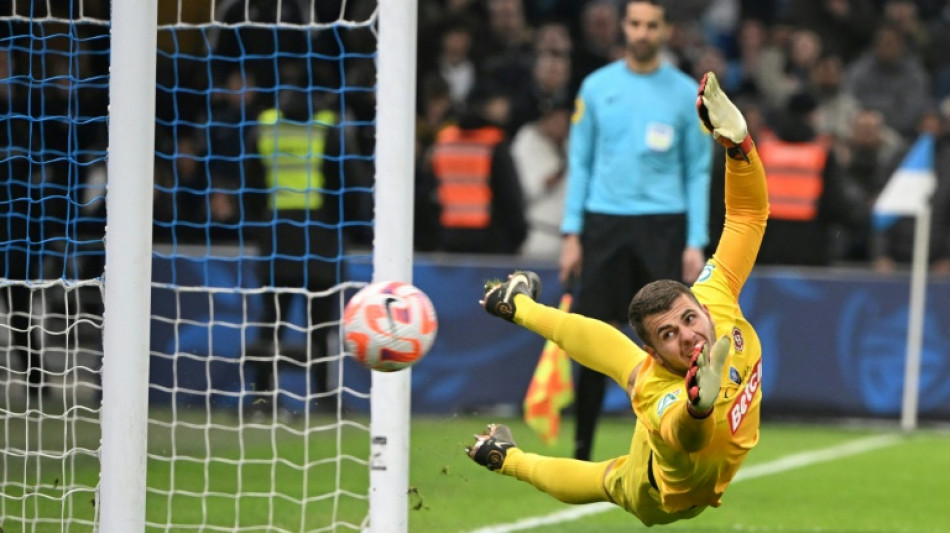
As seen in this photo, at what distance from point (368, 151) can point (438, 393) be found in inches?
74.3

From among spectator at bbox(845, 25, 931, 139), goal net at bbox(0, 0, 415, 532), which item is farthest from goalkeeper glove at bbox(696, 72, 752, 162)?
spectator at bbox(845, 25, 931, 139)

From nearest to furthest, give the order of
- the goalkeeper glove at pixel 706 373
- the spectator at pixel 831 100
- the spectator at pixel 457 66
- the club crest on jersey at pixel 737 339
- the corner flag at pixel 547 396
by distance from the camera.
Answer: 1. the goalkeeper glove at pixel 706 373
2. the club crest on jersey at pixel 737 339
3. the corner flag at pixel 547 396
4. the spectator at pixel 831 100
5. the spectator at pixel 457 66

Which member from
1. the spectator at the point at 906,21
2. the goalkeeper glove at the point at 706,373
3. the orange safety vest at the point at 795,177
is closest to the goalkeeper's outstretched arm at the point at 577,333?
the goalkeeper glove at the point at 706,373

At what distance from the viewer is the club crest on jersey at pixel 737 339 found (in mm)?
5793

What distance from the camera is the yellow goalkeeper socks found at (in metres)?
6.00

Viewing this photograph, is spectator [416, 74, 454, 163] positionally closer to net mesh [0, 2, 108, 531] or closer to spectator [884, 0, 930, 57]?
net mesh [0, 2, 108, 531]

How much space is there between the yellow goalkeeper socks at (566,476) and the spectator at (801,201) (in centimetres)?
639

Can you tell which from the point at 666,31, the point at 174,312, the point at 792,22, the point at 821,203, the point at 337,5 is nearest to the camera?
the point at 666,31

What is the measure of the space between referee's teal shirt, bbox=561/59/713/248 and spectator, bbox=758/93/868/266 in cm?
410

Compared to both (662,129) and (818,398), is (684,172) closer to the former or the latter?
(662,129)

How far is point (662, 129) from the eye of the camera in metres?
8.18

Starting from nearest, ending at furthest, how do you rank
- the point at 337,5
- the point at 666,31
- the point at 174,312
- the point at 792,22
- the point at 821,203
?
the point at 666,31, the point at 174,312, the point at 821,203, the point at 337,5, the point at 792,22

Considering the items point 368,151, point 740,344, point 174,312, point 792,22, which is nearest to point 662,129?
point 740,344

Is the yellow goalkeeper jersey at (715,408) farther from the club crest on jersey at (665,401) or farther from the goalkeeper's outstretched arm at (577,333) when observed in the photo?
the goalkeeper's outstretched arm at (577,333)
